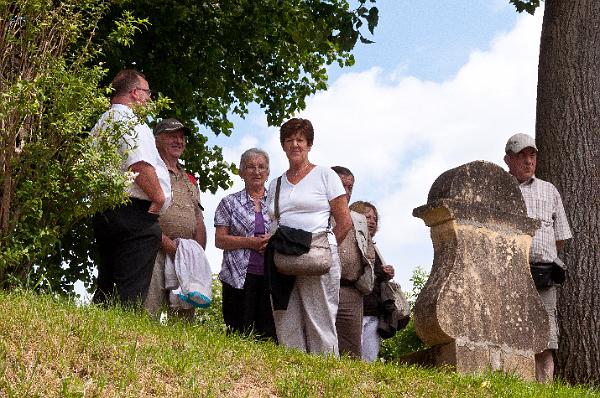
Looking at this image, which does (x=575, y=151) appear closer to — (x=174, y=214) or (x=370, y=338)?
(x=370, y=338)

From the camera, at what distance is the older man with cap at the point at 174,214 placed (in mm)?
8258

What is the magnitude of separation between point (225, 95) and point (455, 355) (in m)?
8.77

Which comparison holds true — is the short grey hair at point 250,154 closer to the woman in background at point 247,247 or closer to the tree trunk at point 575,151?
the woman in background at point 247,247

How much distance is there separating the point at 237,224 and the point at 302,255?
1075 millimetres

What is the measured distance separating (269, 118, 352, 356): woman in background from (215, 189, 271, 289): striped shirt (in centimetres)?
51

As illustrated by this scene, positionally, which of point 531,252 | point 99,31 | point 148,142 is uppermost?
point 99,31

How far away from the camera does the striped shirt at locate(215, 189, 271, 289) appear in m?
8.62

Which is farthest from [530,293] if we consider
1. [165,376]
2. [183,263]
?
[165,376]

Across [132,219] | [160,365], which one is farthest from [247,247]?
[160,365]

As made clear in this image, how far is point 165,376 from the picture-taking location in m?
5.84

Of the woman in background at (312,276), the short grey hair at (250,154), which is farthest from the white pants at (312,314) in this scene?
the short grey hair at (250,154)

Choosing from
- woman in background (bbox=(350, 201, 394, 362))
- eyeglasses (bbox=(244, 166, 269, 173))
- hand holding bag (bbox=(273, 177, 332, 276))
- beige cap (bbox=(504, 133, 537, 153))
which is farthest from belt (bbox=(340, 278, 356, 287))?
beige cap (bbox=(504, 133, 537, 153))

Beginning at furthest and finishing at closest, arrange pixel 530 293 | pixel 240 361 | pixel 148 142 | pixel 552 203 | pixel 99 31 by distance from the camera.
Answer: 1. pixel 99 31
2. pixel 552 203
3. pixel 530 293
4. pixel 148 142
5. pixel 240 361

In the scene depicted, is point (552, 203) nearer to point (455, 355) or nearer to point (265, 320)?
point (455, 355)
